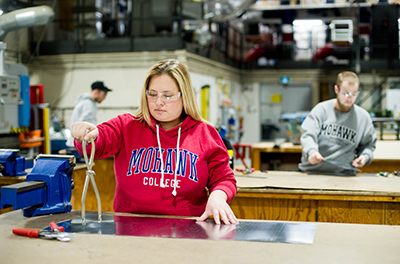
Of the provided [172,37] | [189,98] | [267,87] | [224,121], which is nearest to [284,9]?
[267,87]

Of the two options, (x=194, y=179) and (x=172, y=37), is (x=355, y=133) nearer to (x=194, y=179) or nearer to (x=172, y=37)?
(x=194, y=179)

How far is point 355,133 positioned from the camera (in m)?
3.68

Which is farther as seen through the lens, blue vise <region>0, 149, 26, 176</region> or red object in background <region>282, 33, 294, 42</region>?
red object in background <region>282, 33, 294, 42</region>

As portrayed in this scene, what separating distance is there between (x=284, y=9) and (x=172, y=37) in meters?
8.75

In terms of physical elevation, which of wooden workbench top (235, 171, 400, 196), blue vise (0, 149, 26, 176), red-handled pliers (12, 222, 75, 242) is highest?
blue vise (0, 149, 26, 176)

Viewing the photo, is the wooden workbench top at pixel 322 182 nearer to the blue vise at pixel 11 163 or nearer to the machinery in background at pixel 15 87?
the blue vise at pixel 11 163

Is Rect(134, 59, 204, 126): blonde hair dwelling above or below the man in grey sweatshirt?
above

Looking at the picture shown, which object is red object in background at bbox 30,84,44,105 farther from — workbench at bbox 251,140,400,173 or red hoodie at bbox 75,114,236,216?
red hoodie at bbox 75,114,236,216

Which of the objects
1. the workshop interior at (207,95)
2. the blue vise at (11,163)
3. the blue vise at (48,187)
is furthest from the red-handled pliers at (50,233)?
the blue vise at (11,163)

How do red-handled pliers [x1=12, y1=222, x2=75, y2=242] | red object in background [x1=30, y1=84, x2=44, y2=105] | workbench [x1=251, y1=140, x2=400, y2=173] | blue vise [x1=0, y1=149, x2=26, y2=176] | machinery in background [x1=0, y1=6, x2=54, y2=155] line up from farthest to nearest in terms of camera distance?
red object in background [x1=30, y1=84, x2=44, y2=105]
machinery in background [x1=0, y1=6, x2=54, y2=155]
workbench [x1=251, y1=140, x2=400, y2=173]
blue vise [x1=0, y1=149, x2=26, y2=176]
red-handled pliers [x1=12, y1=222, x2=75, y2=242]

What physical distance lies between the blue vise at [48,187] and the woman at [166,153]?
0.16 meters

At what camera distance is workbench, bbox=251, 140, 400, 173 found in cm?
527

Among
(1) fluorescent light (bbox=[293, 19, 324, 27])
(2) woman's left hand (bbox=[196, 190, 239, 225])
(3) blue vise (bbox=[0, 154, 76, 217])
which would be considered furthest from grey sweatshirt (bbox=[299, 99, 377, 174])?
(1) fluorescent light (bbox=[293, 19, 324, 27])

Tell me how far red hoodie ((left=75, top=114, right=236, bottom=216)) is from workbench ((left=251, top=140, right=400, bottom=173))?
3659mm
